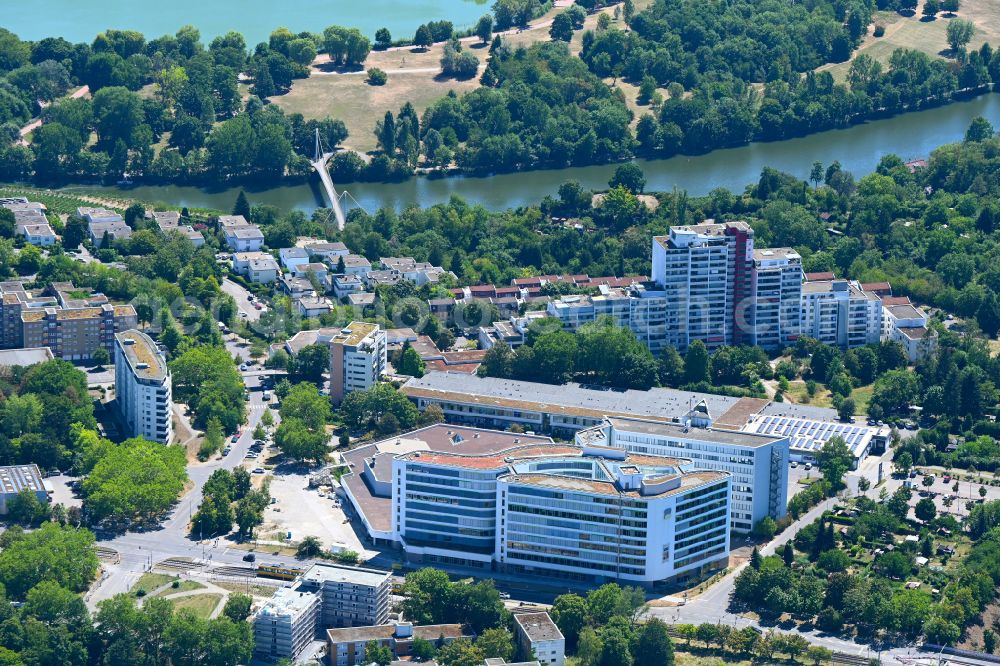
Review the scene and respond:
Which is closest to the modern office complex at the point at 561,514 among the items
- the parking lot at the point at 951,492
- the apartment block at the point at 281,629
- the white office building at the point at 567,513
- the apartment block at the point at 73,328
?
the white office building at the point at 567,513

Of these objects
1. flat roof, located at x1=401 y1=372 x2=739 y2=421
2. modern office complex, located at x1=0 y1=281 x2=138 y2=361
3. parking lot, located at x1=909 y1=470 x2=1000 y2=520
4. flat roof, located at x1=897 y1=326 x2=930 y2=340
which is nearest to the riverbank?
modern office complex, located at x1=0 y1=281 x2=138 y2=361

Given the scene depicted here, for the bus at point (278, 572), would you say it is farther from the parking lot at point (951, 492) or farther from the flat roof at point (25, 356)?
the parking lot at point (951, 492)

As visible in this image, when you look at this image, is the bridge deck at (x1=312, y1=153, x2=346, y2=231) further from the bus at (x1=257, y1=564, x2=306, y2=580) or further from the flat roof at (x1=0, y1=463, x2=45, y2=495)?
the bus at (x1=257, y1=564, x2=306, y2=580)

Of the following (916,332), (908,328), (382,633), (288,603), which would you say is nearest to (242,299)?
(908,328)

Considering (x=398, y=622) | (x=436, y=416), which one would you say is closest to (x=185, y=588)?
(x=398, y=622)

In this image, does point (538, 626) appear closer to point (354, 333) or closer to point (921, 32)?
point (354, 333)

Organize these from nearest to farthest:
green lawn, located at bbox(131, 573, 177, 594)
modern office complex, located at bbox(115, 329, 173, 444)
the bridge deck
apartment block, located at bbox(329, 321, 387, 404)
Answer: green lawn, located at bbox(131, 573, 177, 594)
modern office complex, located at bbox(115, 329, 173, 444)
apartment block, located at bbox(329, 321, 387, 404)
the bridge deck
